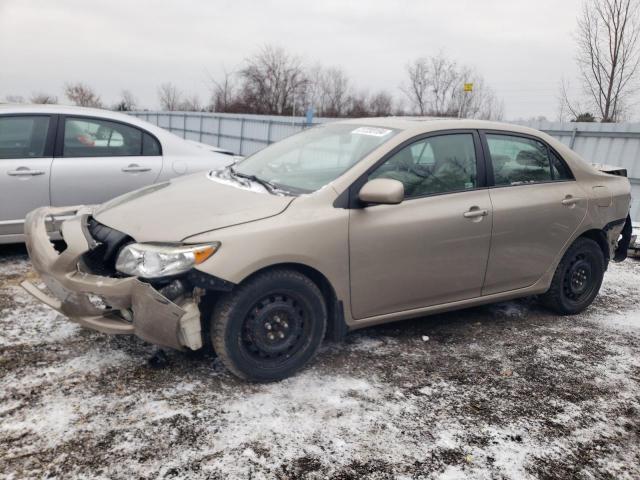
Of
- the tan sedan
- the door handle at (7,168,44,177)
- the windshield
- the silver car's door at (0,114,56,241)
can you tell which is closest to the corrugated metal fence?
the tan sedan

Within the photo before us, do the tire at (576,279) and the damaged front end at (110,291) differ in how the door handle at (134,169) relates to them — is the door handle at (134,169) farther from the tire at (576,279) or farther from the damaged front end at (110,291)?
the tire at (576,279)

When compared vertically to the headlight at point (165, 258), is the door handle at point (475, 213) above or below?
above

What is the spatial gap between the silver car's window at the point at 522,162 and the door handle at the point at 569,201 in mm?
179

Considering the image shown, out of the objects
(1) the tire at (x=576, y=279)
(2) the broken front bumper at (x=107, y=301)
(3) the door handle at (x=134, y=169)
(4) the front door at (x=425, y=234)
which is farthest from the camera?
(3) the door handle at (x=134, y=169)

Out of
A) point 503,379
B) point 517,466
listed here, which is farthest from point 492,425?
point 503,379

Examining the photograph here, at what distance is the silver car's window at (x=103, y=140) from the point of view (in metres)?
5.34

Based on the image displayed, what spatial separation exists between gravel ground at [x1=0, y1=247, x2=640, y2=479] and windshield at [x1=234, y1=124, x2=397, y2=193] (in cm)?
122

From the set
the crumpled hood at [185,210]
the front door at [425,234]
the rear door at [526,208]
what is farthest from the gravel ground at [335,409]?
the crumpled hood at [185,210]

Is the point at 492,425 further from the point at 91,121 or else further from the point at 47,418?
the point at 91,121

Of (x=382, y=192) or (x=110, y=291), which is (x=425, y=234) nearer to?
(x=382, y=192)

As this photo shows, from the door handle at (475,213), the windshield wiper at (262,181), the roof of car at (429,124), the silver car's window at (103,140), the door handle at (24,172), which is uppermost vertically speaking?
the roof of car at (429,124)

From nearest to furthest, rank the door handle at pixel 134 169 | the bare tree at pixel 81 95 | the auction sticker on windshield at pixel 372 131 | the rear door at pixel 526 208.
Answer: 1. the auction sticker on windshield at pixel 372 131
2. the rear door at pixel 526 208
3. the door handle at pixel 134 169
4. the bare tree at pixel 81 95

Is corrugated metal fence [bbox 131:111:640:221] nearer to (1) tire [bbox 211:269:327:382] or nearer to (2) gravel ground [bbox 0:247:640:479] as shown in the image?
(2) gravel ground [bbox 0:247:640:479]

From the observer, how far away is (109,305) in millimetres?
3105
